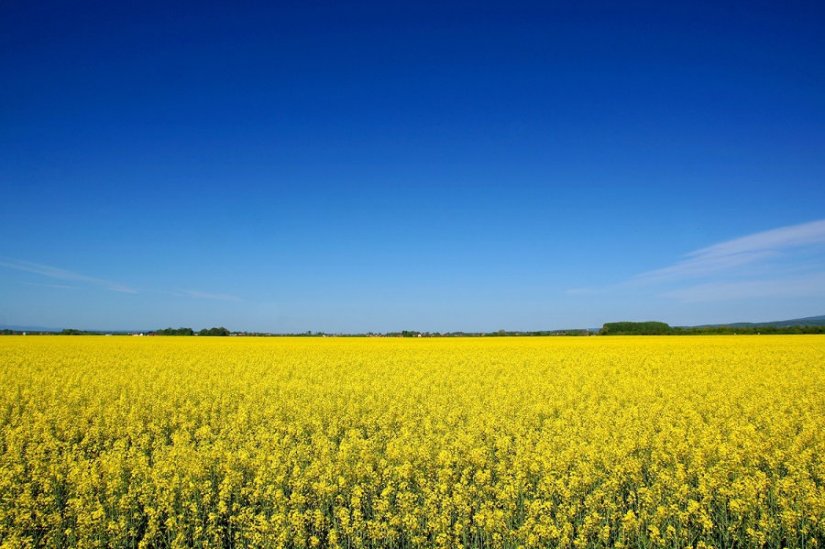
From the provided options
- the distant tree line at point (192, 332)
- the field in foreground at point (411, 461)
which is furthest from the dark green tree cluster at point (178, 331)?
the field in foreground at point (411, 461)

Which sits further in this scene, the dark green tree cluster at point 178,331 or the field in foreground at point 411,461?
the dark green tree cluster at point 178,331

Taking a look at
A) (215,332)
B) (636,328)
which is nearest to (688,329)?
(636,328)

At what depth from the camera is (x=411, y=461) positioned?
721cm

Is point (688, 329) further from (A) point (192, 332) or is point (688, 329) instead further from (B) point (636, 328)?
(A) point (192, 332)

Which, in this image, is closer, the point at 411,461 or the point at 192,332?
the point at 411,461

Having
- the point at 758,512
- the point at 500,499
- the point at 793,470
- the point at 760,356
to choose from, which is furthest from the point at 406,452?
the point at 760,356

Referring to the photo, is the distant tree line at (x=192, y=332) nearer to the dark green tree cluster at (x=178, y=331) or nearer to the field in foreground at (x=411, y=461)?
the dark green tree cluster at (x=178, y=331)

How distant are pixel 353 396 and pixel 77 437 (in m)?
5.91

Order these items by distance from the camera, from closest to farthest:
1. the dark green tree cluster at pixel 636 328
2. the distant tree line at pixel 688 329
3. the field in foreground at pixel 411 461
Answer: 1. the field in foreground at pixel 411 461
2. the distant tree line at pixel 688 329
3. the dark green tree cluster at pixel 636 328

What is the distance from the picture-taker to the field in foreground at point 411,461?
208 inches

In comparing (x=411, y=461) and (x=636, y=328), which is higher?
(x=636, y=328)

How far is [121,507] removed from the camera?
18.9 ft

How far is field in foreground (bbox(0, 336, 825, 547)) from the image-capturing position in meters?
5.28

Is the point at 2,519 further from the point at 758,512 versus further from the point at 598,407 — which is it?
the point at 598,407
